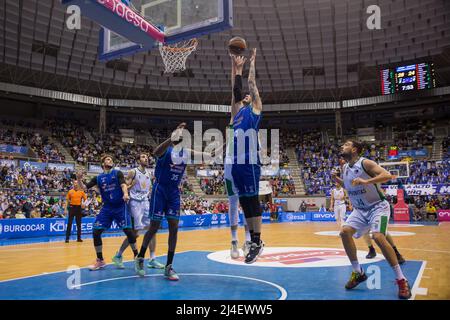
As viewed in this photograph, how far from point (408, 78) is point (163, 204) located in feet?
91.4

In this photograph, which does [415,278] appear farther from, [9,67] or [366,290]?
[9,67]

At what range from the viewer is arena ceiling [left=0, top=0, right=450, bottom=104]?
85.8ft

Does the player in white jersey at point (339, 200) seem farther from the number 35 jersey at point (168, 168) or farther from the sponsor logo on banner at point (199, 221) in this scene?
the sponsor logo on banner at point (199, 221)

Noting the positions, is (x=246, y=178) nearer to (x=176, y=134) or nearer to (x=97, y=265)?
(x=176, y=134)

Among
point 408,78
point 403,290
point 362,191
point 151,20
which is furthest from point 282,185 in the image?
point 403,290

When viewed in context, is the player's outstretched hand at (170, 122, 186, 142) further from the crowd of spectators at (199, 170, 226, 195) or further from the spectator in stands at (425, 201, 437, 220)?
the crowd of spectators at (199, 170, 226, 195)

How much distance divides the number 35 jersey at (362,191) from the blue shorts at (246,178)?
74.3 inches

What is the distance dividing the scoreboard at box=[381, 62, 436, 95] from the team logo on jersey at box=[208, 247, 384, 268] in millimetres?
23004

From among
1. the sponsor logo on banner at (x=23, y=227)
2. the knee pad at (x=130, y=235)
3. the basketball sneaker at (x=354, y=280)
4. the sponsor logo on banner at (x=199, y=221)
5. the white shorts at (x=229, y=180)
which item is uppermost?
the white shorts at (x=229, y=180)

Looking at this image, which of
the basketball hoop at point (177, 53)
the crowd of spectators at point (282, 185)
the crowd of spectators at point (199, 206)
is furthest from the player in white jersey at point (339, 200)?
the crowd of spectators at point (282, 185)

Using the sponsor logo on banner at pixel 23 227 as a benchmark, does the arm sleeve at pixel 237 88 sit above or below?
above

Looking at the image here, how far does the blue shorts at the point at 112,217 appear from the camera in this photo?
7.61 meters
